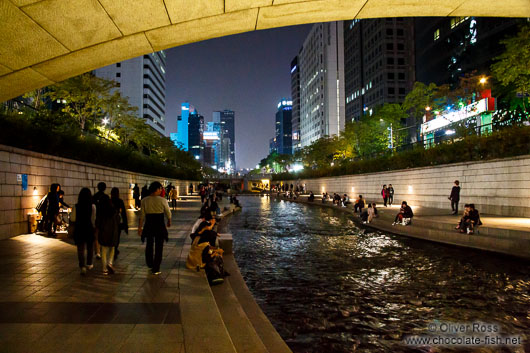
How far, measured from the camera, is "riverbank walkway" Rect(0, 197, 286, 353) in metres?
3.81

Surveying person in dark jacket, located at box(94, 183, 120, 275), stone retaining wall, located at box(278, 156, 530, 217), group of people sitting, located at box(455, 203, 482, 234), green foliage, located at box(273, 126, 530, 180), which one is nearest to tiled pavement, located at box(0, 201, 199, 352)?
person in dark jacket, located at box(94, 183, 120, 275)

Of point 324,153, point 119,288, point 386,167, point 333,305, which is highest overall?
point 324,153

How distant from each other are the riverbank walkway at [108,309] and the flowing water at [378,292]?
1088 millimetres

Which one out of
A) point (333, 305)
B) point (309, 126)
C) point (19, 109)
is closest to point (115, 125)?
point (19, 109)

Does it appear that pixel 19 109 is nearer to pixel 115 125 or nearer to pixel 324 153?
pixel 115 125

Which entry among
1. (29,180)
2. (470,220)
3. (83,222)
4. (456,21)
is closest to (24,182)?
(29,180)

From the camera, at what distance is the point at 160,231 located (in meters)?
7.02

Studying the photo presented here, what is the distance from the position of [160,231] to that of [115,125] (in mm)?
30991

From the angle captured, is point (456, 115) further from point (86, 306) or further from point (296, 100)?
point (296, 100)

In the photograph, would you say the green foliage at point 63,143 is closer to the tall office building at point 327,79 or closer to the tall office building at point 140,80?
the tall office building at point 140,80

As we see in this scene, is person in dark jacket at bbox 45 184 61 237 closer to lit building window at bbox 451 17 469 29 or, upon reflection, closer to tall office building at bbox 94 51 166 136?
lit building window at bbox 451 17 469 29

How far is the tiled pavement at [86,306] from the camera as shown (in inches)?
150

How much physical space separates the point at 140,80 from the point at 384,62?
70841 mm

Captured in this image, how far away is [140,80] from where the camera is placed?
10075 centimetres
